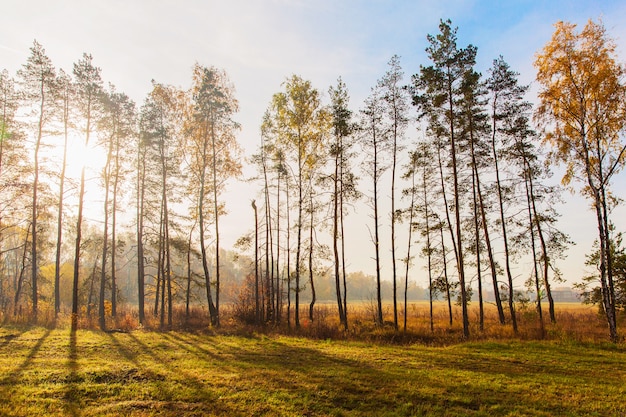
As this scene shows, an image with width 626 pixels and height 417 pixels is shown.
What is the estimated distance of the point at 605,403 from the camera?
7.12 m

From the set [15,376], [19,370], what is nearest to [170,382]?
[15,376]

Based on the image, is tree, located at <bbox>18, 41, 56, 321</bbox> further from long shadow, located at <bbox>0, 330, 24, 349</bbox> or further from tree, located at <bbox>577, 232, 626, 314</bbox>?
tree, located at <bbox>577, 232, 626, 314</bbox>

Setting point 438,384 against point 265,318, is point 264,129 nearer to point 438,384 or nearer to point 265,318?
point 265,318

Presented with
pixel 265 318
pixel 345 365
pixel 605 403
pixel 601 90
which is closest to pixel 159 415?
pixel 345 365

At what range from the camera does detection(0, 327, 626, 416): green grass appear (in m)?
6.62

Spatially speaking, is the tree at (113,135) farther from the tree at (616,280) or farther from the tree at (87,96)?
the tree at (616,280)

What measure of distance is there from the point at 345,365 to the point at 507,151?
702 inches

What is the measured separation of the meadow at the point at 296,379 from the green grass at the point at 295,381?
0.09ft

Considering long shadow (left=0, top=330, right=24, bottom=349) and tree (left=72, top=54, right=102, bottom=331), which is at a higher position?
tree (left=72, top=54, right=102, bottom=331)

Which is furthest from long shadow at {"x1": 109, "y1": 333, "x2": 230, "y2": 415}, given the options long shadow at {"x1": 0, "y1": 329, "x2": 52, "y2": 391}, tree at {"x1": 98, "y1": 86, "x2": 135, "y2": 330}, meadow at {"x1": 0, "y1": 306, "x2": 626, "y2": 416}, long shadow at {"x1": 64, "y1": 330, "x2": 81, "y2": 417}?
tree at {"x1": 98, "y1": 86, "x2": 135, "y2": 330}

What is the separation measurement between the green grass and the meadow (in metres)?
0.03

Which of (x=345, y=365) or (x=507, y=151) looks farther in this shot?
(x=507, y=151)

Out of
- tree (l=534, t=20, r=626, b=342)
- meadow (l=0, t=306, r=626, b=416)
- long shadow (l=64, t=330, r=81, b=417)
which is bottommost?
meadow (l=0, t=306, r=626, b=416)

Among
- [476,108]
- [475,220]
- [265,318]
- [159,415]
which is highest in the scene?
[476,108]
